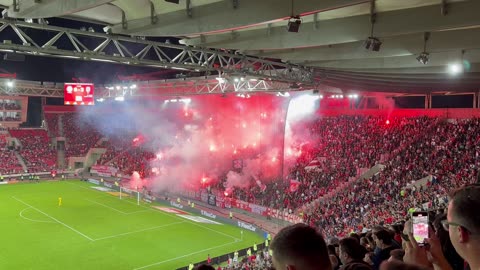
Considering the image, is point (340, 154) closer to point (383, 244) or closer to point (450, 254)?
point (383, 244)

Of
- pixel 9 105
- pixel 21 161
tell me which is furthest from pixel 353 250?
pixel 9 105

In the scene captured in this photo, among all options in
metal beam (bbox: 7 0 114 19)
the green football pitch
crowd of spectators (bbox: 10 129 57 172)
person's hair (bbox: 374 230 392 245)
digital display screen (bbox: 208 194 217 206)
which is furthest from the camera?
crowd of spectators (bbox: 10 129 57 172)

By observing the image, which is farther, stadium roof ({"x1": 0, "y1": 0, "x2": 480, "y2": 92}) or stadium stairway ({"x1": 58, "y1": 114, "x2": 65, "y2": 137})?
stadium stairway ({"x1": 58, "y1": 114, "x2": 65, "y2": 137})

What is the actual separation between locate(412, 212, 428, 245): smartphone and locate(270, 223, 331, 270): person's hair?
388 cm

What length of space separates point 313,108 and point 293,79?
21.1 metres

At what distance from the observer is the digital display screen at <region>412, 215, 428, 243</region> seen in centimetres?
561

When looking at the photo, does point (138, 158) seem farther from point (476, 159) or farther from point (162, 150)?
point (476, 159)

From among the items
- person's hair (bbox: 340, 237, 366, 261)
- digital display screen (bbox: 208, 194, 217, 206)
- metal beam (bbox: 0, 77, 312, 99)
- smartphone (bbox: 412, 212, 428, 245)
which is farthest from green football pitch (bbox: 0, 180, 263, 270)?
person's hair (bbox: 340, 237, 366, 261)

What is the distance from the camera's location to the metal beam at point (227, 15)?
8398 mm

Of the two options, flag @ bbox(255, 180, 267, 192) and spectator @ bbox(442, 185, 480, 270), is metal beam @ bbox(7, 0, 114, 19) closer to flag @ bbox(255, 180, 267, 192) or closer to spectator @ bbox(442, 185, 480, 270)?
spectator @ bbox(442, 185, 480, 270)

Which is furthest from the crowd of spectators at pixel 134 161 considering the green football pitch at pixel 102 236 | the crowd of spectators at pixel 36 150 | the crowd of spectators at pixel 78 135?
the crowd of spectators at pixel 36 150

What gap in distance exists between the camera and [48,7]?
8.66 meters

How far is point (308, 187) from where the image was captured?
28.9 m

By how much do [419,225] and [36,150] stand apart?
56344mm
